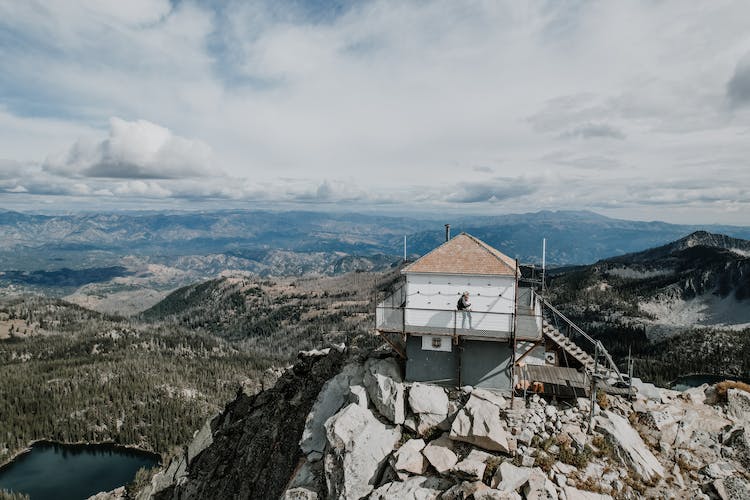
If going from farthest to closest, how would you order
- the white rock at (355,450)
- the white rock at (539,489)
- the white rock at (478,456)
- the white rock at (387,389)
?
the white rock at (387,389)
the white rock at (355,450)
the white rock at (478,456)
the white rock at (539,489)

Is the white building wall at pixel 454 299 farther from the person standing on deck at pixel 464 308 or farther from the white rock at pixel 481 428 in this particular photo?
the white rock at pixel 481 428

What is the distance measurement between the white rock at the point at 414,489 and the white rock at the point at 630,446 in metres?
9.05

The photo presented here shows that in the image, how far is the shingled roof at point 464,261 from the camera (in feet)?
88.4

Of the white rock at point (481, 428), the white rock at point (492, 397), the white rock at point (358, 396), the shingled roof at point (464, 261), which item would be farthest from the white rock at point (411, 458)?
the shingled roof at point (464, 261)

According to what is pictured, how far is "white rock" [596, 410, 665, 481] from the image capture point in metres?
19.9

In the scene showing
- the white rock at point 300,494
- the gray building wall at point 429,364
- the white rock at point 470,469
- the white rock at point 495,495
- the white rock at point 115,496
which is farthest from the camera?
the white rock at point 115,496

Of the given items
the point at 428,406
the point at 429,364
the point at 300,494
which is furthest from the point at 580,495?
Result: the point at 300,494

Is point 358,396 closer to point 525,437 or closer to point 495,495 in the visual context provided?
point 525,437

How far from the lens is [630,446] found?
20.7 m

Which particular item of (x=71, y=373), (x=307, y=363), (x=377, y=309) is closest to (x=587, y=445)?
(x=377, y=309)

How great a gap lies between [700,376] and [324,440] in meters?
181

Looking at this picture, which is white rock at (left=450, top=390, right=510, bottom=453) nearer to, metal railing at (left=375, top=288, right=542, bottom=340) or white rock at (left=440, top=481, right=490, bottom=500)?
white rock at (left=440, top=481, right=490, bottom=500)

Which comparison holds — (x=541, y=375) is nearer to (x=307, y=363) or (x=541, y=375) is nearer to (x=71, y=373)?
(x=307, y=363)

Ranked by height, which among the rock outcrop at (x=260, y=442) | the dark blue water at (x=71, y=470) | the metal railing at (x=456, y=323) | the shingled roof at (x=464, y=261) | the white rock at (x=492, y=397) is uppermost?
the shingled roof at (x=464, y=261)
